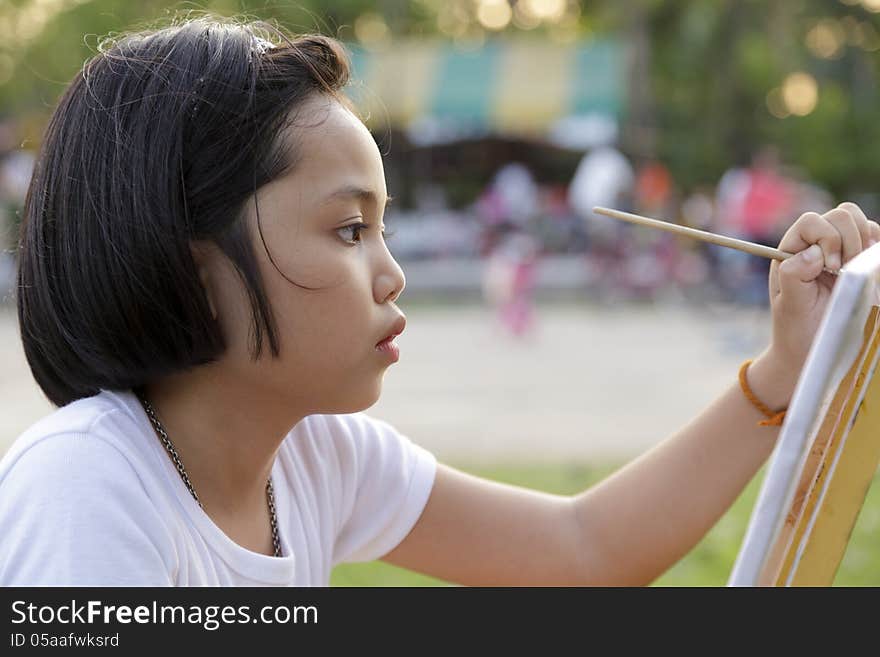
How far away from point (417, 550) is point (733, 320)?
10609 mm

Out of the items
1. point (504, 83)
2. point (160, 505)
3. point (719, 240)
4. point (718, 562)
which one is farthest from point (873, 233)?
point (504, 83)

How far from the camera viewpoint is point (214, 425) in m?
1.33

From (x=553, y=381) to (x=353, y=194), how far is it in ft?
23.3

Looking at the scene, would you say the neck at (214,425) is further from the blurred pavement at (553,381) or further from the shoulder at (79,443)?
the blurred pavement at (553,381)

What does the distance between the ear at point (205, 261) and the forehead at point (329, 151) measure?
122mm

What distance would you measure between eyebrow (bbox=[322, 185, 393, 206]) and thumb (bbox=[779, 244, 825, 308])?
497 millimetres

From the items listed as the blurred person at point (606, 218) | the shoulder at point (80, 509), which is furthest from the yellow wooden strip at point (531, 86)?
the shoulder at point (80, 509)

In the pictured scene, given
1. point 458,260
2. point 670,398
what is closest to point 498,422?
point 670,398

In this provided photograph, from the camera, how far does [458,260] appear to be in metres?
17.6

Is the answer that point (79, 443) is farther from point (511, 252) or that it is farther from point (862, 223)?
point (511, 252)

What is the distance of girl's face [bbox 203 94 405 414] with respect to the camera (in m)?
1.22
